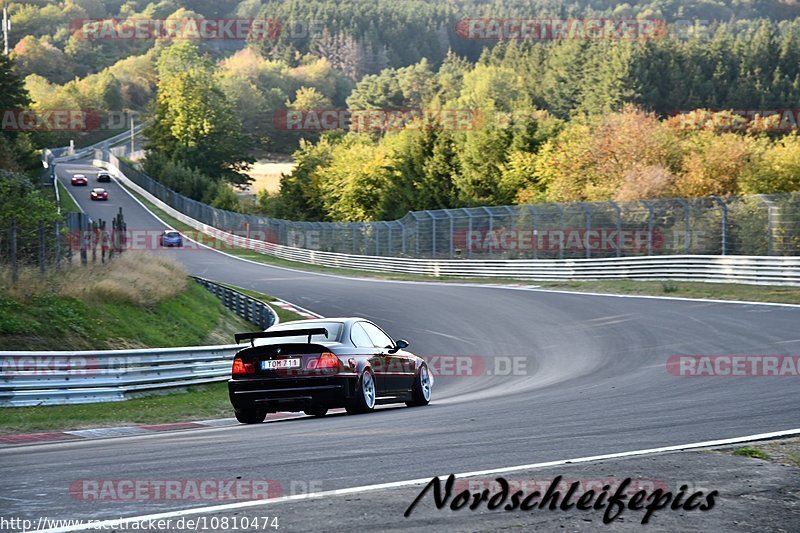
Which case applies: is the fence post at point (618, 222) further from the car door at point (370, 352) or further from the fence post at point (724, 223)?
the car door at point (370, 352)

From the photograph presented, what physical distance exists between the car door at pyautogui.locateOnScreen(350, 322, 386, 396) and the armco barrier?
1962cm

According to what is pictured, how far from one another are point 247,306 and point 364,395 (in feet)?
66.1

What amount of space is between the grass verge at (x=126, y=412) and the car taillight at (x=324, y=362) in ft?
9.67

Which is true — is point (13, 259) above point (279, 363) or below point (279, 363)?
above

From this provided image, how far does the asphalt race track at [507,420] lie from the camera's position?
25.2ft

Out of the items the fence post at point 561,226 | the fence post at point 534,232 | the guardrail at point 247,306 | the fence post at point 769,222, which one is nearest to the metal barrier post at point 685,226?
the fence post at point 769,222

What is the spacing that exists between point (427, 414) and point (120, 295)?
12.3 metres

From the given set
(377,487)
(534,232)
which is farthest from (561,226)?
(377,487)

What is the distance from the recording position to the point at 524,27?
16262 cm

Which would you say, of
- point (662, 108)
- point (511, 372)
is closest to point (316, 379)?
point (511, 372)

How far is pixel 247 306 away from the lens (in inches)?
1296

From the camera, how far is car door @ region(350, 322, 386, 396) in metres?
13.5

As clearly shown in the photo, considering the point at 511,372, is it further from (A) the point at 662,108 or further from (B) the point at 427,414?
(A) the point at 662,108

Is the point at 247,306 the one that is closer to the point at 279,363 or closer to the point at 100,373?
the point at 100,373
